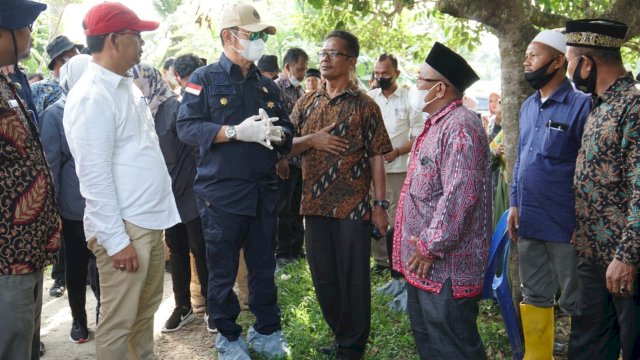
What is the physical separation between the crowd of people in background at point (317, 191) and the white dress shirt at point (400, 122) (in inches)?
74.0

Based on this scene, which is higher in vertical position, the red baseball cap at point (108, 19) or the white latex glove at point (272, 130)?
the red baseball cap at point (108, 19)

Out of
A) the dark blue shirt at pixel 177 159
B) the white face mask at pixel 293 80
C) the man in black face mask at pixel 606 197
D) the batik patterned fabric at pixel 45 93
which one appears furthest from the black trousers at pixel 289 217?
the man in black face mask at pixel 606 197

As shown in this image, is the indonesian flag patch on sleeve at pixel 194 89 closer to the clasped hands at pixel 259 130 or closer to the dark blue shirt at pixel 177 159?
the clasped hands at pixel 259 130

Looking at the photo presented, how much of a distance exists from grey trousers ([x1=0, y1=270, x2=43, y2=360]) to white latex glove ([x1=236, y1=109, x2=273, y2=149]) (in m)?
1.53

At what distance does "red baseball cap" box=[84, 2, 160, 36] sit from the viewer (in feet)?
9.99

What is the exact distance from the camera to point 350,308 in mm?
4000

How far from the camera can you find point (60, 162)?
430cm

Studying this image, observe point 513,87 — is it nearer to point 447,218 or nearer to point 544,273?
point 544,273

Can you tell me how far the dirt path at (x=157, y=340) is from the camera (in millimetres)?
4371

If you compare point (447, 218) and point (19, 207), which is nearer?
point (19, 207)

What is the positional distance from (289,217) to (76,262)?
2754 millimetres

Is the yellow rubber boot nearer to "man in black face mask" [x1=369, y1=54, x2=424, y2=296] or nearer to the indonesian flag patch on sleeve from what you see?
"man in black face mask" [x1=369, y1=54, x2=424, y2=296]

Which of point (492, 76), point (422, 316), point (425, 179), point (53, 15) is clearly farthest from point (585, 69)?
point (492, 76)

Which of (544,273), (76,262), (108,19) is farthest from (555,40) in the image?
(76,262)
